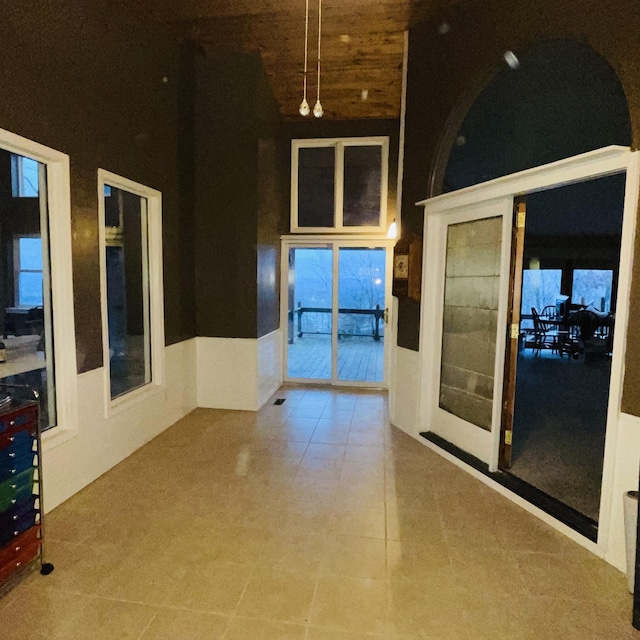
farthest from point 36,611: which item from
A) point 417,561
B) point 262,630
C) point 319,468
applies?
point 319,468

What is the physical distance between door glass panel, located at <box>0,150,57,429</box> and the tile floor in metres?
0.89

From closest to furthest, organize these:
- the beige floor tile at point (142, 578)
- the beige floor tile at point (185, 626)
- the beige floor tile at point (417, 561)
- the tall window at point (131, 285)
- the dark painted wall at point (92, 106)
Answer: the beige floor tile at point (185, 626)
the beige floor tile at point (142, 578)
the beige floor tile at point (417, 561)
the dark painted wall at point (92, 106)
the tall window at point (131, 285)

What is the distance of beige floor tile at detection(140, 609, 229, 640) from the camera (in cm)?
186

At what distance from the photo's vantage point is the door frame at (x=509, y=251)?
231cm

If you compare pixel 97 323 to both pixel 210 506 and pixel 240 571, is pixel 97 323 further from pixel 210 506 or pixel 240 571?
pixel 240 571

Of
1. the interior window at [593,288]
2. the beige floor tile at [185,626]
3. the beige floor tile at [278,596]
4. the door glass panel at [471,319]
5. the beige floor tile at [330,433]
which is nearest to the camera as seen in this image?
the beige floor tile at [185,626]

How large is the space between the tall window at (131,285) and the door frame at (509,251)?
2.51 meters

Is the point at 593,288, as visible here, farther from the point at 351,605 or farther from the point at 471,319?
the point at 351,605

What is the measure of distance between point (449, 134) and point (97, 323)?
128 inches

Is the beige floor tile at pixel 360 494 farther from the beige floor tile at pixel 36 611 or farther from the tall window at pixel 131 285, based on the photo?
the tall window at pixel 131 285

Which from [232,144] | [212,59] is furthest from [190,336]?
[212,59]

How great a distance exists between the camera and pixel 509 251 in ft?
10.6

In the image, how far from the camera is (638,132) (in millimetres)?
2238

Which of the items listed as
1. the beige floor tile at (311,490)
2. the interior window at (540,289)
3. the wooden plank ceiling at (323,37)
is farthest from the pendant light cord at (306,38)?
the interior window at (540,289)
